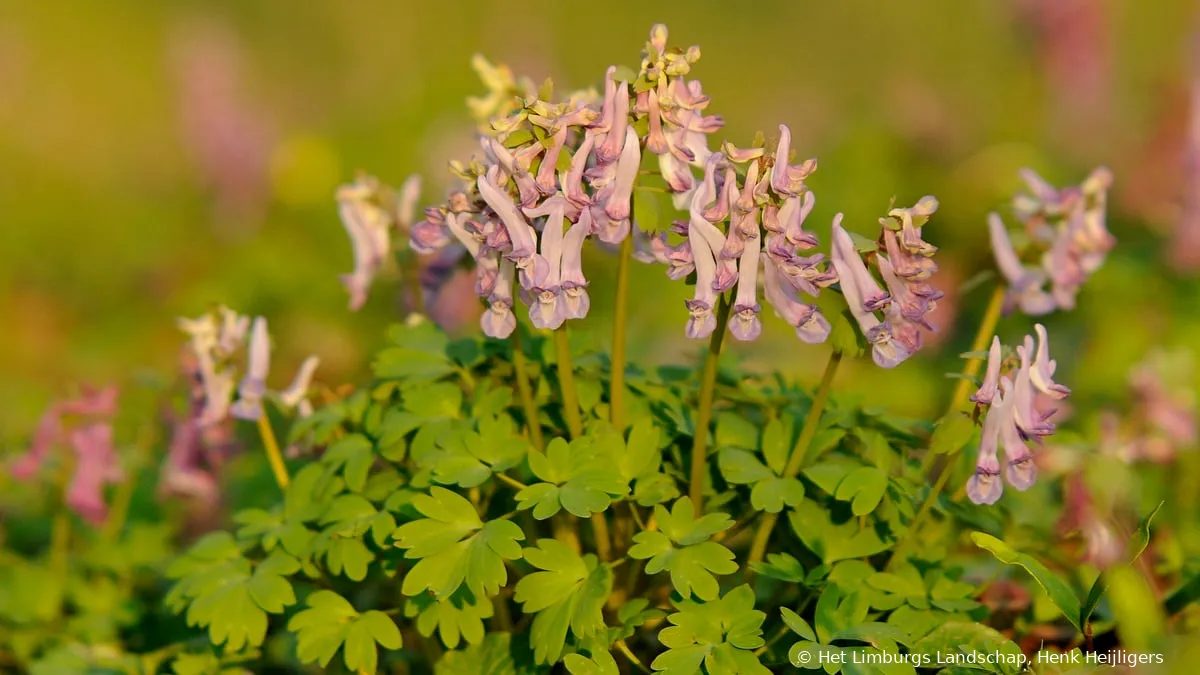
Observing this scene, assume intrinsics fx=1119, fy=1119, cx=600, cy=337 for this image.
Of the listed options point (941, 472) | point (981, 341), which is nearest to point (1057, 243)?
point (981, 341)

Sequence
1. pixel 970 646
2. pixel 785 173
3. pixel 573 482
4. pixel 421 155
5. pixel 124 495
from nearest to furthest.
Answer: pixel 785 173 < pixel 573 482 < pixel 970 646 < pixel 124 495 < pixel 421 155

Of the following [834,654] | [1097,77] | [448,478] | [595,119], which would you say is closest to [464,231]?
[595,119]

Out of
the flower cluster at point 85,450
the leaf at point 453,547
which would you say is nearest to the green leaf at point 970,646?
the leaf at point 453,547

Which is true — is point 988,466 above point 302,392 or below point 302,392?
below

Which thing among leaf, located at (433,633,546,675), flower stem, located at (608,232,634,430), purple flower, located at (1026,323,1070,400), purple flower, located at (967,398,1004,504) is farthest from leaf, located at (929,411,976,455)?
leaf, located at (433,633,546,675)

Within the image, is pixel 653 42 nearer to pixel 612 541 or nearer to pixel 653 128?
pixel 653 128

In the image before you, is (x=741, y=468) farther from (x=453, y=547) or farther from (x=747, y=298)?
(x=453, y=547)
